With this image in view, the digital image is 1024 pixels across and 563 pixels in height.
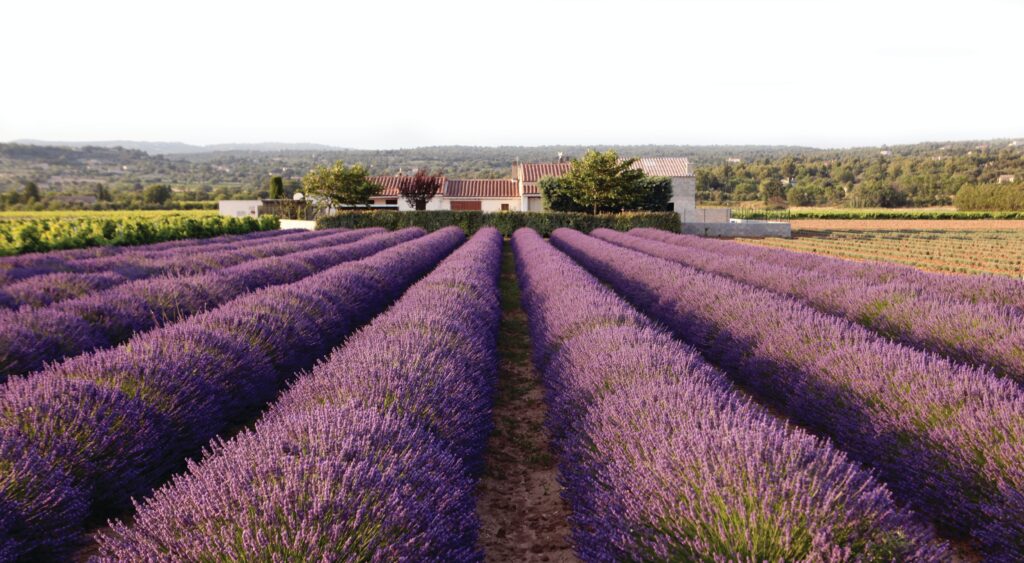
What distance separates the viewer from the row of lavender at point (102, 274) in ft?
22.6

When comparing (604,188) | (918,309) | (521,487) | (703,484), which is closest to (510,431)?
(521,487)

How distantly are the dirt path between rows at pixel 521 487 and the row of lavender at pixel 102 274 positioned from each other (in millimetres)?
4891

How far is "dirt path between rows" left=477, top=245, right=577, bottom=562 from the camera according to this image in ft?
10.4

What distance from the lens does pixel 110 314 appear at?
6148 millimetres

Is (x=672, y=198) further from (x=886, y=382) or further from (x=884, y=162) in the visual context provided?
(x=884, y=162)

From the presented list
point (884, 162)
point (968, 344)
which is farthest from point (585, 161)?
point (884, 162)

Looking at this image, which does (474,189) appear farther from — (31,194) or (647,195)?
(31,194)

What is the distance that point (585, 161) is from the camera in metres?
37.5

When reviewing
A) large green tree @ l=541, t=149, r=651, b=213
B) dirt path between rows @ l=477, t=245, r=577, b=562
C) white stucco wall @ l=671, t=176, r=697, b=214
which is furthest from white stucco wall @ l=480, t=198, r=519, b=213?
dirt path between rows @ l=477, t=245, r=577, b=562

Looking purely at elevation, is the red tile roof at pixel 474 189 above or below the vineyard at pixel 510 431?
above

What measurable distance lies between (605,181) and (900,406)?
112 feet

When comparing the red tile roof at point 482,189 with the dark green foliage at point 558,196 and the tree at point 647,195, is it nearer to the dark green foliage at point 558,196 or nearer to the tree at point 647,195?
the dark green foliage at point 558,196

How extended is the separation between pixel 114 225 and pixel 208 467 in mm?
18841

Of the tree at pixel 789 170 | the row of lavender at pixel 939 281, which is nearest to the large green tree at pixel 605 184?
the row of lavender at pixel 939 281
